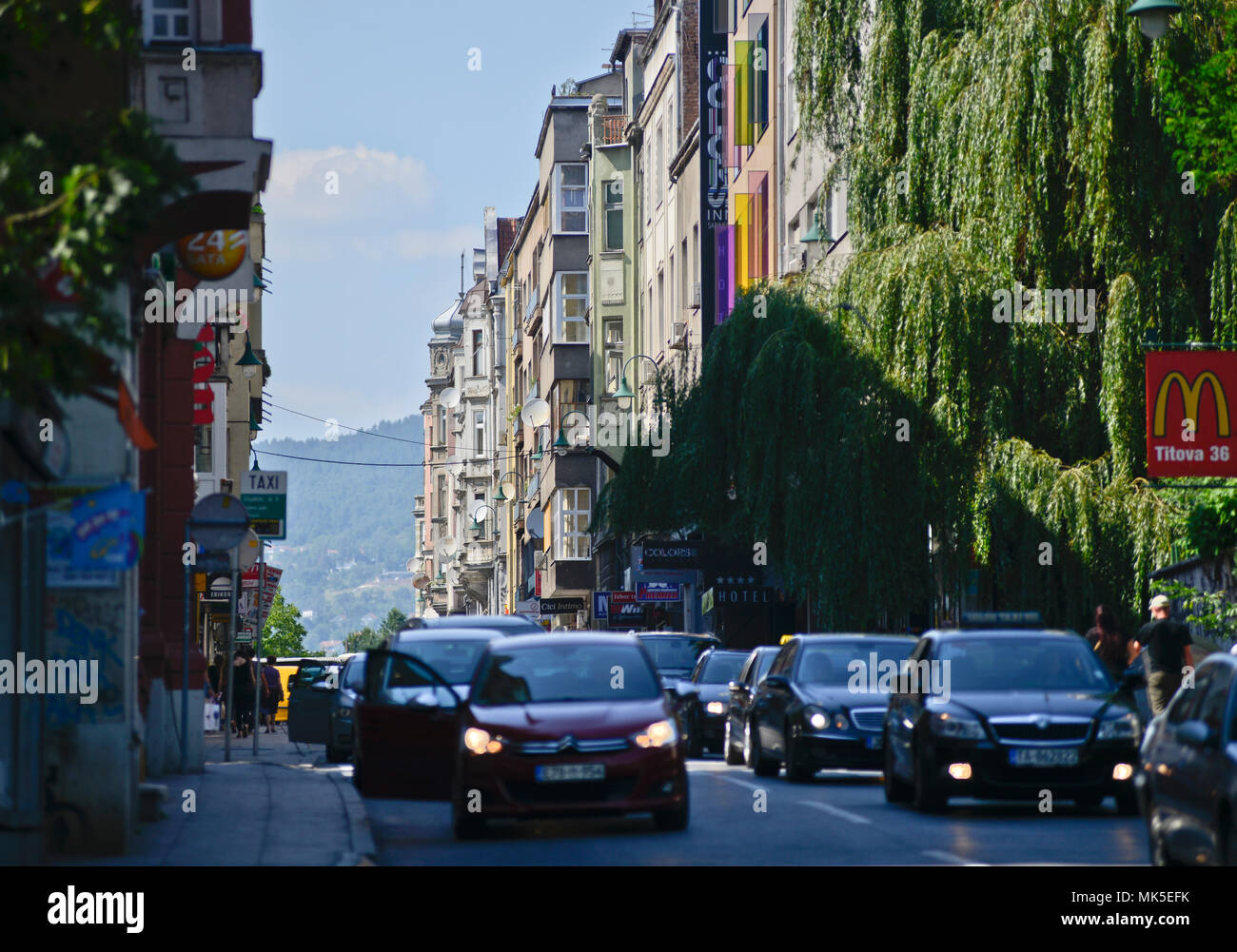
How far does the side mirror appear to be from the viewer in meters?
11.6

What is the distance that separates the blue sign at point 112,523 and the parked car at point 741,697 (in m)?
13.4

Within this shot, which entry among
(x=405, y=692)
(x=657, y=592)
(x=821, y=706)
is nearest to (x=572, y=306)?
(x=657, y=592)

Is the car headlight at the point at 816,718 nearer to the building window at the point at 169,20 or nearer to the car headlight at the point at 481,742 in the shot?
the car headlight at the point at 481,742

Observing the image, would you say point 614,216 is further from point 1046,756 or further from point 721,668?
point 1046,756

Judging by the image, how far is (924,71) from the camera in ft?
97.6

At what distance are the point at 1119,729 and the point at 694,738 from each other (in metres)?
13.7

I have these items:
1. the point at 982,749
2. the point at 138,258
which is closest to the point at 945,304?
the point at 982,749

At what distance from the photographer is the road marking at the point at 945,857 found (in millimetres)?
14078

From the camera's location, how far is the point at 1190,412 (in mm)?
23656

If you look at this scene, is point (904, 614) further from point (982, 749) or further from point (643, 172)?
point (643, 172)

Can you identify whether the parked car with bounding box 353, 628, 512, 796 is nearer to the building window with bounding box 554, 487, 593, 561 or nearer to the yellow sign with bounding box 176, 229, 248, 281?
the yellow sign with bounding box 176, 229, 248, 281

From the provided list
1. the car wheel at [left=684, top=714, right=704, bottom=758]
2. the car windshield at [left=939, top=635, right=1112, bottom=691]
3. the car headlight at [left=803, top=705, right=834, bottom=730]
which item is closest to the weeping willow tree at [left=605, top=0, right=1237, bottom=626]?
the car wheel at [left=684, top=714, right=704, bottom=758]

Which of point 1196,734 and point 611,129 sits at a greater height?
point 611,129

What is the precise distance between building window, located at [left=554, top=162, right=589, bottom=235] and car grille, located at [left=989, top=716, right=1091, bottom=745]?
6538cm
